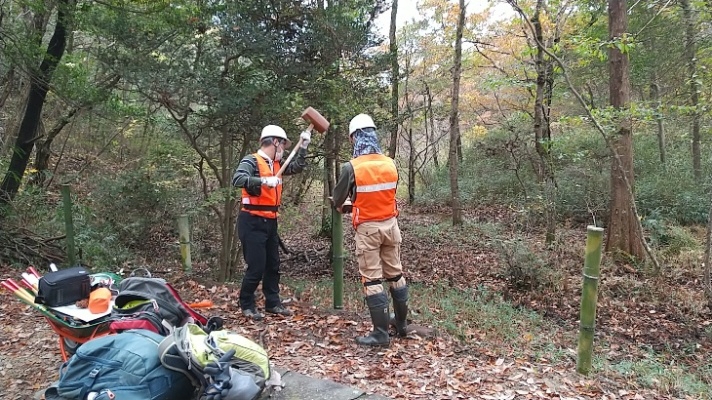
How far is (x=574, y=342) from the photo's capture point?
5840mm

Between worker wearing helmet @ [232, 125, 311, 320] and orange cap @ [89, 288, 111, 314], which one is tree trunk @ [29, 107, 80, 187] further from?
orange cap @ [89, 288, 111, 314]

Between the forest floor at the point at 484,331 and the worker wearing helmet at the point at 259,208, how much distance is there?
1.61 ft

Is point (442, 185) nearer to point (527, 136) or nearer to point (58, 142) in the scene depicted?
point (527, 136)

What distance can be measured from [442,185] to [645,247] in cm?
1071

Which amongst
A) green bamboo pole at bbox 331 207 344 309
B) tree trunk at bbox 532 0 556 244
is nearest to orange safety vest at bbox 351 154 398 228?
green bamboo pole at bbox 331 207 344 309

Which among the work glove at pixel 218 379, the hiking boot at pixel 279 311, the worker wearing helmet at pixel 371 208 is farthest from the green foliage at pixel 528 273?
the work glove at pixel 218 379

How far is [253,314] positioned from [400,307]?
1.62m

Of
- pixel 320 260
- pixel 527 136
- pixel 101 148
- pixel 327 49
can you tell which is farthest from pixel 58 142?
pixel 527 136

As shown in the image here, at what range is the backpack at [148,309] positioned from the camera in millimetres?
3405

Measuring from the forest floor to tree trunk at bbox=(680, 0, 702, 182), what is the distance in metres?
3.37

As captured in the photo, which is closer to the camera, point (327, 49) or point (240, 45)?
point (240, 45)

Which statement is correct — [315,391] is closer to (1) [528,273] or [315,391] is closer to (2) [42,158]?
(1) [528,273]

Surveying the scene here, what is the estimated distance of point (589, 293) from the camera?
4.00m

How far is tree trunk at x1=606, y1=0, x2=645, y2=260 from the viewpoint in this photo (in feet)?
27.9
